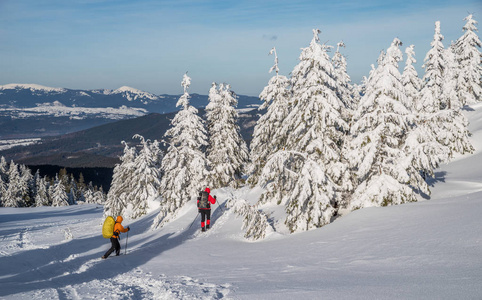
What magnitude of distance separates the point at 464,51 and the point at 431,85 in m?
6.19

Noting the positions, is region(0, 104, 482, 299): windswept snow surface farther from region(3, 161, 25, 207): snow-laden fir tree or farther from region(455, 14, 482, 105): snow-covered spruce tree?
region(3, 161, 25, 207): snow-laden fir tree

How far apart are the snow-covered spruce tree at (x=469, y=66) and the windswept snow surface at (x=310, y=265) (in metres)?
30.7

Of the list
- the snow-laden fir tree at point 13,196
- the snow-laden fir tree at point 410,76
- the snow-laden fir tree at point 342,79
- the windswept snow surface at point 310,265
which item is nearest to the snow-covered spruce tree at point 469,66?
the snow-laden fir tree at point 410,76

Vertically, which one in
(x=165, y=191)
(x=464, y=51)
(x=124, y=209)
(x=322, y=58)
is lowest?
(x=124, y=209)

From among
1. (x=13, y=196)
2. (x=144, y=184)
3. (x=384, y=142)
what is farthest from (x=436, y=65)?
(x=13, y=196)

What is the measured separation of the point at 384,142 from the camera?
45.4 feet

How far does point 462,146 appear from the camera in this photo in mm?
24359

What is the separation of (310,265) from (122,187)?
35.6m

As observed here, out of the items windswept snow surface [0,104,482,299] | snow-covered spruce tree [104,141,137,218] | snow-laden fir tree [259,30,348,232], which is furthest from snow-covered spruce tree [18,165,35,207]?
snow-laden fir tree [259,30,348,232]

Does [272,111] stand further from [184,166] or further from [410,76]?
[410,76]

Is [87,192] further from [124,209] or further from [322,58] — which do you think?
[322,58]

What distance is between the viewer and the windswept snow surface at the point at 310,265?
5711 millimetres

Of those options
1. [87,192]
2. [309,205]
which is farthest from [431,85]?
[87,192]

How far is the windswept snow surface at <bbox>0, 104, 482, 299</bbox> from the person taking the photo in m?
5.71
